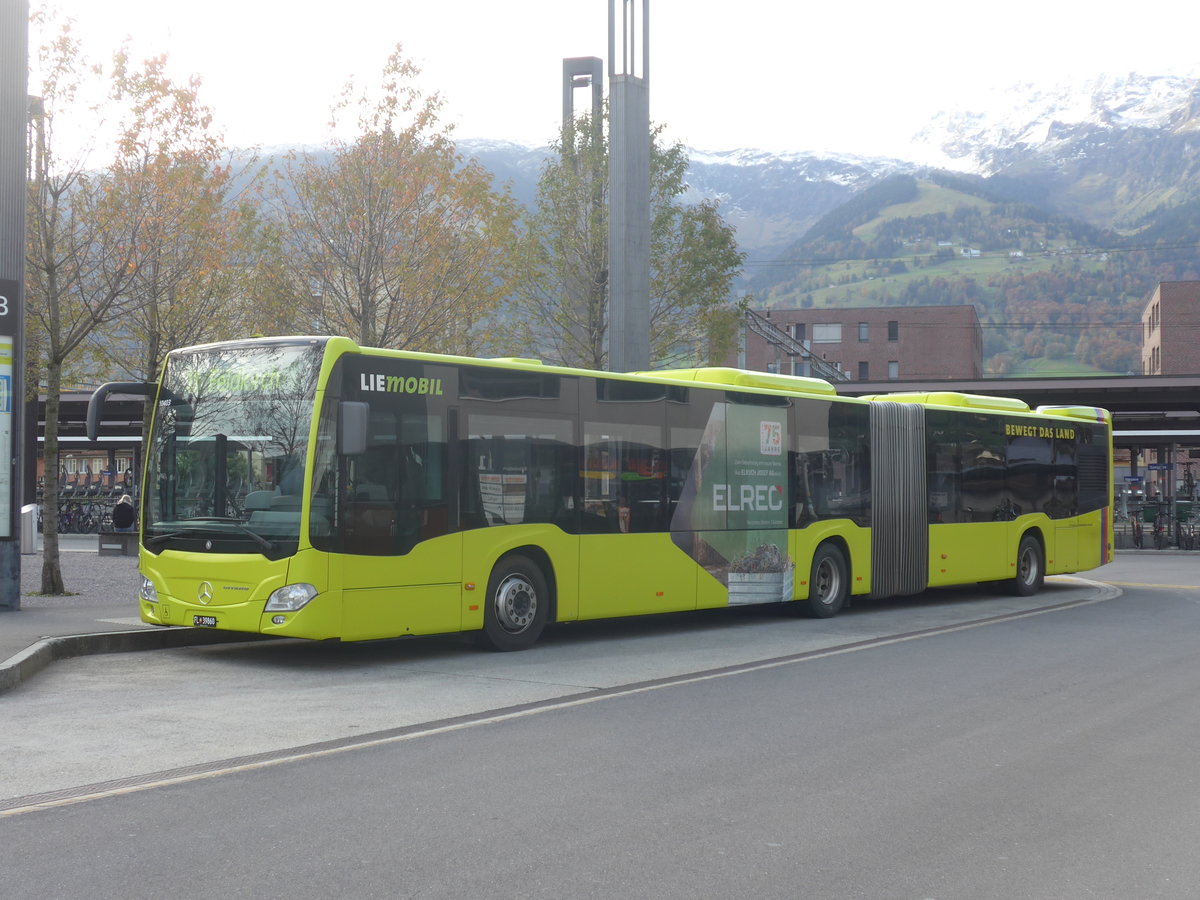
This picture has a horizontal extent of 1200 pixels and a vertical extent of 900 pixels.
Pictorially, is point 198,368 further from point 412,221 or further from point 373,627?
point 412,221

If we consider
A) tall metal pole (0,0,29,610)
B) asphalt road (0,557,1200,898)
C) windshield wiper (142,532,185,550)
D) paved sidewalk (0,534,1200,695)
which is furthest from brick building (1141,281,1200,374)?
windshield wiper (142,532,185,550)

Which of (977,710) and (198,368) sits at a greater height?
(198,368)

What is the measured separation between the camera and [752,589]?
51.3ft

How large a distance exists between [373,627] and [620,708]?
2882 mm

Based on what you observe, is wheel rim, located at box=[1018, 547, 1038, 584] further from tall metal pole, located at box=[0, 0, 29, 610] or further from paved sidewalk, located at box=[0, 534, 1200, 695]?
tall metal pole, located at box=[0, 0, 29, 610]

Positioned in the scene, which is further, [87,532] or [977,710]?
[87,532]

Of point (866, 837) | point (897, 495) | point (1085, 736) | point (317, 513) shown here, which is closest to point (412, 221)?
point (897, 495)

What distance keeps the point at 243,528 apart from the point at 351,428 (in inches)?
55.2

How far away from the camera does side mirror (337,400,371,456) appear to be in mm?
10852

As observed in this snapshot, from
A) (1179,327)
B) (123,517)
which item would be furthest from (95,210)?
(1179,327)

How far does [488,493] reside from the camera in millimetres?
12344

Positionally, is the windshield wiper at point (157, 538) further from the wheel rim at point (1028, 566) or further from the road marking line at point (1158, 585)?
the road marking line at point (1158, 585)

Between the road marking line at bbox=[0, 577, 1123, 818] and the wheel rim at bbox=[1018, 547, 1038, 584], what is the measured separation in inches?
309

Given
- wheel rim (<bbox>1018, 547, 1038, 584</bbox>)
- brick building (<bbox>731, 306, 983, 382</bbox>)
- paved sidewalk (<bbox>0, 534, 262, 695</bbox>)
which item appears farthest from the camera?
brick building (<bbox>731, 306, 983, 382</bbox>)
